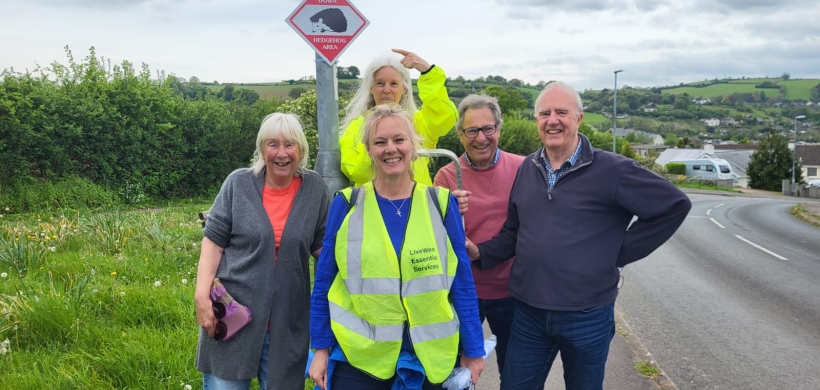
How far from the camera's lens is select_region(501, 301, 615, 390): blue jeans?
109 inches

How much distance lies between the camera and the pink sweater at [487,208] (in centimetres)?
319

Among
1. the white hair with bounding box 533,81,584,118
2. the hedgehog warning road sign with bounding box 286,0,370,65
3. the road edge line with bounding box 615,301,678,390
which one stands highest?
the hedgehog warning road sign with bounding box 286,0,370,65

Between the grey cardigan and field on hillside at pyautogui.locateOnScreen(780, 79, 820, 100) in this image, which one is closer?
the grey cardigan

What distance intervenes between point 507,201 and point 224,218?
1518mm

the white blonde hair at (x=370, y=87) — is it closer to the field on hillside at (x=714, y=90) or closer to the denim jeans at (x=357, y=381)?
the denim jeans at (x=357, y=381)

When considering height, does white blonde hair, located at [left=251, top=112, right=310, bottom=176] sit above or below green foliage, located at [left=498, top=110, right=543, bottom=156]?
above

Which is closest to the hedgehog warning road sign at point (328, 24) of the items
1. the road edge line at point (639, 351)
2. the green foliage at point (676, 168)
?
the road edge line at point (639, 351)

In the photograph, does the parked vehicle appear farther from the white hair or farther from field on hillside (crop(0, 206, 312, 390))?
the white hair

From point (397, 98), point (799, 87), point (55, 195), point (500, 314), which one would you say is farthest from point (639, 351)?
point (799, 87)

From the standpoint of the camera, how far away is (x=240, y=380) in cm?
282

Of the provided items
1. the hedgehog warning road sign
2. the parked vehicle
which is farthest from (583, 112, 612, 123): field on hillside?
the hedgehog warning road sign

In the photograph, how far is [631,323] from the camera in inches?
259

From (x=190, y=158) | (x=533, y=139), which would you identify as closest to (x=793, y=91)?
(x=533, y=139)

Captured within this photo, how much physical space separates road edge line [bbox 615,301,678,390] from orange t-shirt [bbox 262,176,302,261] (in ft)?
11.1
